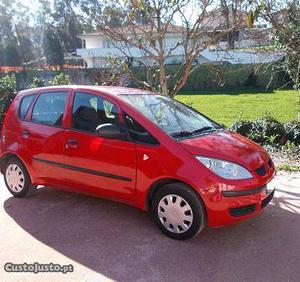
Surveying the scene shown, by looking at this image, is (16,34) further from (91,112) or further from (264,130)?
(91,112)

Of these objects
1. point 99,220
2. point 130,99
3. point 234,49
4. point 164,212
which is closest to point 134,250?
point 164,212

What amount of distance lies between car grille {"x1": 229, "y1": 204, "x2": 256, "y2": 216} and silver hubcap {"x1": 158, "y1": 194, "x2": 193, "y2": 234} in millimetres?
418

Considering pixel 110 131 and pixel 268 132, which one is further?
pixel 268 132

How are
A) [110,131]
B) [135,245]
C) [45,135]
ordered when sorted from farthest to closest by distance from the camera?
1. [45,135]
2. [110,131]
3. [135,245]

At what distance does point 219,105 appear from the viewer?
19.2 metres

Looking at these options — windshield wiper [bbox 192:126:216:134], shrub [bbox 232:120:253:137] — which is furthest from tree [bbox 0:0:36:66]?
windshield wiper [bbox 192:126:216:134]

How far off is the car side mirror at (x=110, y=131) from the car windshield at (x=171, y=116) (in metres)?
0.34

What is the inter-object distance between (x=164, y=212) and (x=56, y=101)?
2129mm

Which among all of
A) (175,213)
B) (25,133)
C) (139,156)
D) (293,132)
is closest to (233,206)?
(175,213)

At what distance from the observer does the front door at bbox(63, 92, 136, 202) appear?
470 centimetres

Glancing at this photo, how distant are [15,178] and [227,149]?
3.05 meters

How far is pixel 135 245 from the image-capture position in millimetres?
4340

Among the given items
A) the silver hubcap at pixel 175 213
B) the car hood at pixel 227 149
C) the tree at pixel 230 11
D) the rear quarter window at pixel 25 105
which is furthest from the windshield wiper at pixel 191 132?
the tree at pixel 230 11

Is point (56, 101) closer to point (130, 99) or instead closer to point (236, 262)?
point (130, 99)
